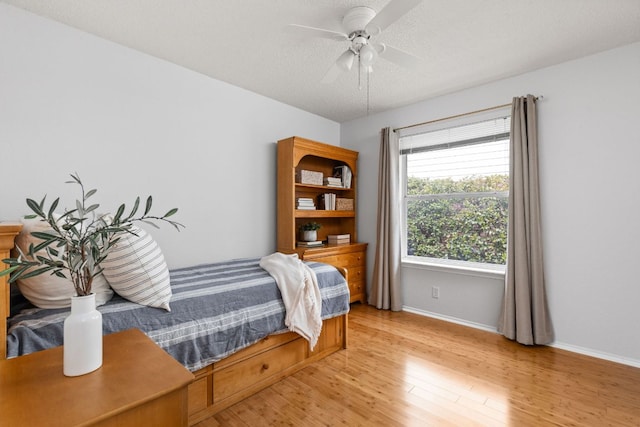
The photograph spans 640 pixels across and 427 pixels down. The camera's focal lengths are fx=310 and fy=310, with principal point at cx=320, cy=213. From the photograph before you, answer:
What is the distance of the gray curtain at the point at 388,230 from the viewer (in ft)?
12.1

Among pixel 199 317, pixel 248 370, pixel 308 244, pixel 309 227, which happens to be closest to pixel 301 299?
pixel 248 370

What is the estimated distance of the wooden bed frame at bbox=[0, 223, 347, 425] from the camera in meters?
1.76

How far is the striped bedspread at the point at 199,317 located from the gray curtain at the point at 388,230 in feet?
4.48

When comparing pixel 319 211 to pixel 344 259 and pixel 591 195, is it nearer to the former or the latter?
pixel 344 259

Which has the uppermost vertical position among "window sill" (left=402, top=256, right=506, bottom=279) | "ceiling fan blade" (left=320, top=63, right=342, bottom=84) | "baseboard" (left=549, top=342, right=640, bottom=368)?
"ceiling fan blade" (left=320, top=63, right=342, bottom=84)

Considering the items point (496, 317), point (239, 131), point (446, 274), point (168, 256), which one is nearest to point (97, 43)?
point (239, 131)

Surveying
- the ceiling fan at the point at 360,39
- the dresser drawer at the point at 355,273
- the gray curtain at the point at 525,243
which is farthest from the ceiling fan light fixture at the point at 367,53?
the dresser drawer at the point at 355,273

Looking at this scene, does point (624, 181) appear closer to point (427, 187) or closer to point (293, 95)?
point (427, 187)

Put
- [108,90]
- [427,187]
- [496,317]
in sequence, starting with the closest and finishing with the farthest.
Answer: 1. [108,90]
2. [496,317]
3. [427,187]

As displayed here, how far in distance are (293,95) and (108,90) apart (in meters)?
1.73

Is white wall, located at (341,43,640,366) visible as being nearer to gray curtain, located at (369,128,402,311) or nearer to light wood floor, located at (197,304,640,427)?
light wood floor, located at (197,304,640,427)

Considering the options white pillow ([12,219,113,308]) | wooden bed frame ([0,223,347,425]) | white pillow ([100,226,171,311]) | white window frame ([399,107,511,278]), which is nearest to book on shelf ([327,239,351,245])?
white window frame ([399,107,511,278])

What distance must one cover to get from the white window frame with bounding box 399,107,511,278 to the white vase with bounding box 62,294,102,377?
3.18 metres

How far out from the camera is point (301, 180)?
3.56 metres
